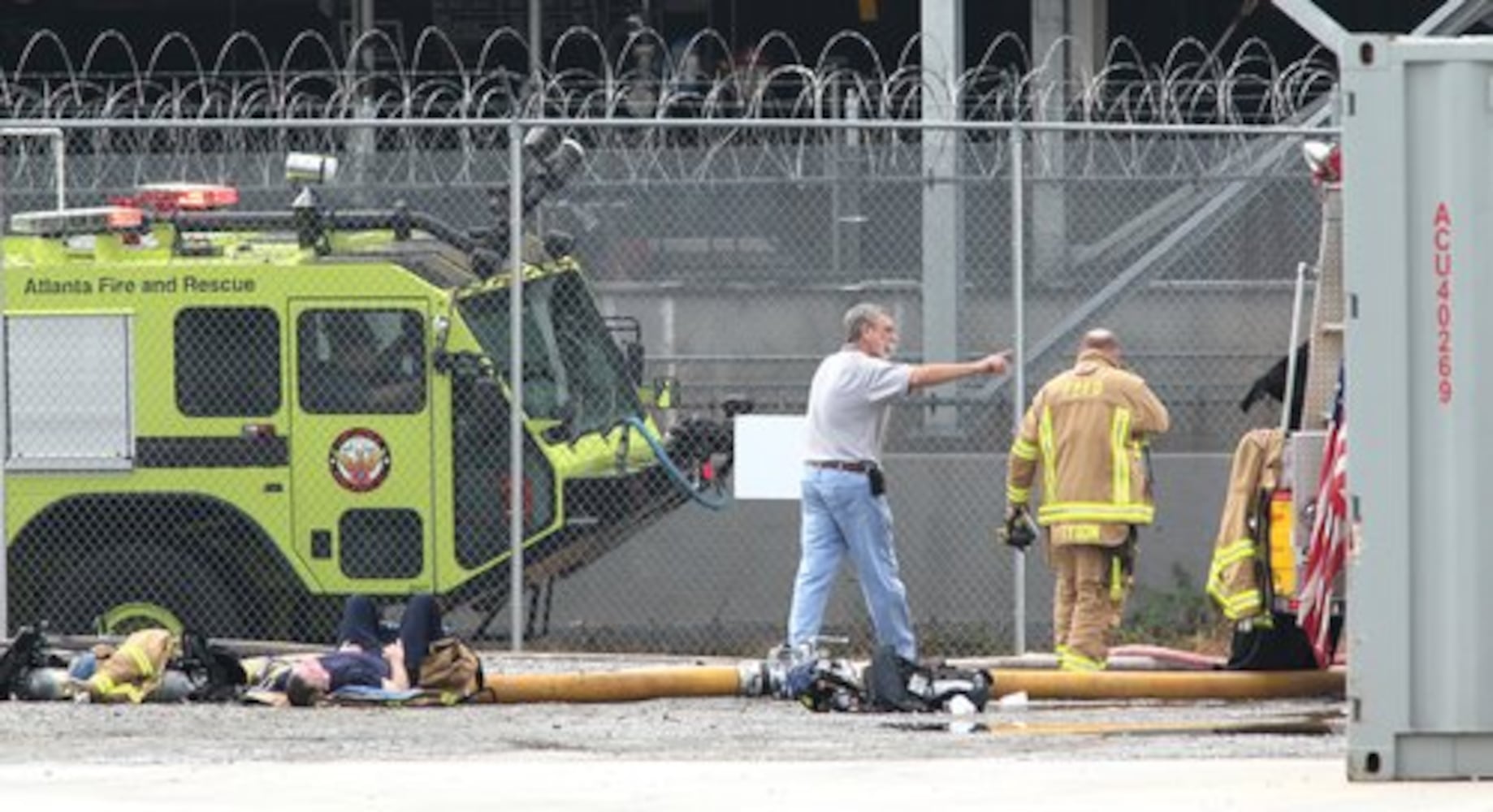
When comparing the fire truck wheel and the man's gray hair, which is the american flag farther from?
the fire truck wheel

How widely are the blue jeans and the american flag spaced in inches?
69.2

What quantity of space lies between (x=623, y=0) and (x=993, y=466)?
11.7 metres

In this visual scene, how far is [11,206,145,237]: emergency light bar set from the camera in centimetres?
1741

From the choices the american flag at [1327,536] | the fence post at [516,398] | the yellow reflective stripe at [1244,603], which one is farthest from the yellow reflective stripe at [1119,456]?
the fence post at [516,398]

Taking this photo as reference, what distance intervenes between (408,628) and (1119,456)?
3139mm

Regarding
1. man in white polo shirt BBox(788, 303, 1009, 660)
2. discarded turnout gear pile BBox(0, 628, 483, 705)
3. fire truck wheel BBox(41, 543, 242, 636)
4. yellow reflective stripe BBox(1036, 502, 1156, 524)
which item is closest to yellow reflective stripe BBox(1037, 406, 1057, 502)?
yellow reflective stripe BBox(1036, 502, 1156, 524)

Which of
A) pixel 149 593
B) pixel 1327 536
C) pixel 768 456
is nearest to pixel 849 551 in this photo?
pixel 768 456

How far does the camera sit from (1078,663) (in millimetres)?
16172

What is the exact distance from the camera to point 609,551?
711 inches

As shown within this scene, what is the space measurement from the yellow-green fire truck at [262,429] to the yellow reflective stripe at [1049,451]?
2.28 metres

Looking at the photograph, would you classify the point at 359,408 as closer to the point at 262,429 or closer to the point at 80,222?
the point at 262,429

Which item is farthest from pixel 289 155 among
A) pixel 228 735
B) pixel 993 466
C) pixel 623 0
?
pixel 623 0

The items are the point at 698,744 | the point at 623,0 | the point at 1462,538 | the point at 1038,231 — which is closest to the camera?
the point at 1462,538

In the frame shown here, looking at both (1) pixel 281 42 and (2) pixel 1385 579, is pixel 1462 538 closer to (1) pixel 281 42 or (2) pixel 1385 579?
(2) pixel 1385 579
